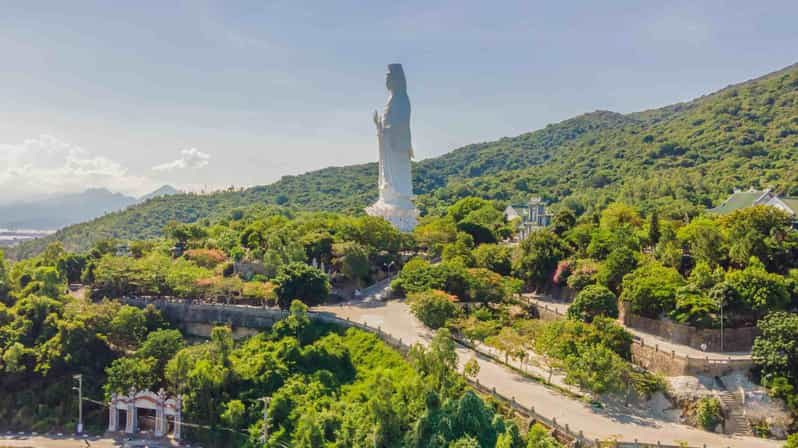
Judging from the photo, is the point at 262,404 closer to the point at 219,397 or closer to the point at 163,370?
the point at 219,397

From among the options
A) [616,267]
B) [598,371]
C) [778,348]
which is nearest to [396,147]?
[616,267]

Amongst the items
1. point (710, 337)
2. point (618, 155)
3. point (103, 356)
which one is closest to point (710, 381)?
point (710, 337)

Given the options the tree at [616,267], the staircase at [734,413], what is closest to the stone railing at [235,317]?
the tree at [616,267]

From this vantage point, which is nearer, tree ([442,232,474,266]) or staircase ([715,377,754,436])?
staircase ([715,377,754,436])

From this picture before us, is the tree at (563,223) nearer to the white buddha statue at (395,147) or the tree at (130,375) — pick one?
the white buddha statue at (395,147)

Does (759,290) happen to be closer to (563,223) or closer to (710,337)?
(710,337)

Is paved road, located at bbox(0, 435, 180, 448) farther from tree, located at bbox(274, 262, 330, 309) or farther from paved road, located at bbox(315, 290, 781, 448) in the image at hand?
paved road, located at bbox(315, 290, 781, 448)

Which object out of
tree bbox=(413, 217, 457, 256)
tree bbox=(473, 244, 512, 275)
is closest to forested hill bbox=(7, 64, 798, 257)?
tree bbox=(473, 244, 512, 275)
